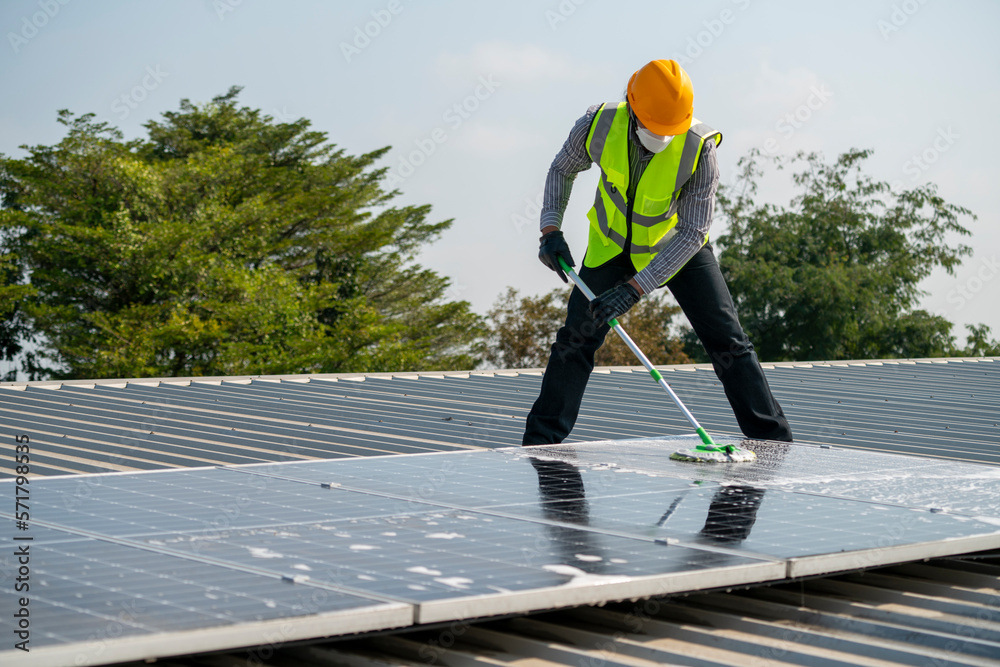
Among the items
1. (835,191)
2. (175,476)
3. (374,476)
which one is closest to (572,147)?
(374,476)

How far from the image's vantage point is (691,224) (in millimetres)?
5488

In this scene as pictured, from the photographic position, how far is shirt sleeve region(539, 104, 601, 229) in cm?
576

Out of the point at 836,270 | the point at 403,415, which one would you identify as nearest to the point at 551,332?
the point at 836,270

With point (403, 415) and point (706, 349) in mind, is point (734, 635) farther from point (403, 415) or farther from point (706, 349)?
point (403, 415)

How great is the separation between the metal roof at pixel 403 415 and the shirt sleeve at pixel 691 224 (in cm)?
161

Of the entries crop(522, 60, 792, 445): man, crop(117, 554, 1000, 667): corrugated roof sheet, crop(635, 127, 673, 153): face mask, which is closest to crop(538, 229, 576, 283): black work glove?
crop(522, 60, 792, 445): man

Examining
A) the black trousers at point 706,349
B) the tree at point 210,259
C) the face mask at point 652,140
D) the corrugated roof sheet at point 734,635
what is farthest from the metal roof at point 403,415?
the tree at point 210,259

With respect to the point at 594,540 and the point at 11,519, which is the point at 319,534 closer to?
the point at 594,540

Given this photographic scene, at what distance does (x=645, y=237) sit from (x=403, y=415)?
2869 mm

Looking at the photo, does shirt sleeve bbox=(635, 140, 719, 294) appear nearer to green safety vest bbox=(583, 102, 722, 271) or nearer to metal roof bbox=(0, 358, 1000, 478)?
green safety vest bbox=(583, 102, 722, 271)

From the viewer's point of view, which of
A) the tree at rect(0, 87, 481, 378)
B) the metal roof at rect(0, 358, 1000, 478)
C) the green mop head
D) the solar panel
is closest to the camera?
the solar panel

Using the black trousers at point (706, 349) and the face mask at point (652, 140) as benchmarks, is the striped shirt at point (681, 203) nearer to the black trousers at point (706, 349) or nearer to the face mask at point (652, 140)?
the face mask at point (652, 140)

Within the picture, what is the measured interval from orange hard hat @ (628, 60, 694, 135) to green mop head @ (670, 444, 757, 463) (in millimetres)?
1554

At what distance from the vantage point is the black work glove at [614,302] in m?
5.29
